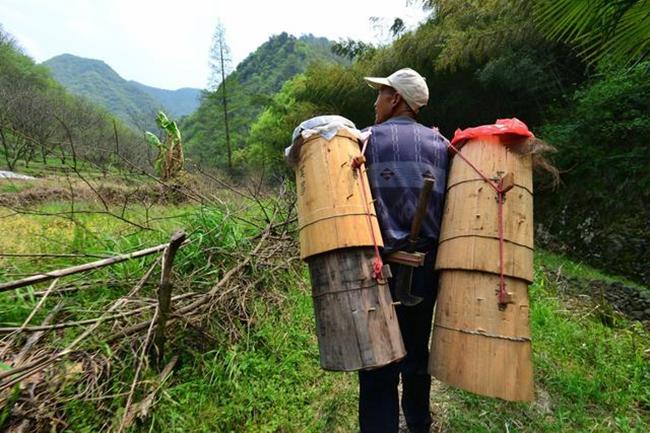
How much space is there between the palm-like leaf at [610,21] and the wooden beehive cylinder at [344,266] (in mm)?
1022

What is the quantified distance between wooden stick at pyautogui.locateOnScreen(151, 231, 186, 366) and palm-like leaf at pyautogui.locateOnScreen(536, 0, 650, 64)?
194 cm

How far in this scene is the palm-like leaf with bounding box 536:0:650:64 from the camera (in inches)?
55.2

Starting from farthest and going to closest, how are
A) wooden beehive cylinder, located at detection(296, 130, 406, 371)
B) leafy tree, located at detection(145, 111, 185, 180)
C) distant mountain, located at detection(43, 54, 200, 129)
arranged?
distant mountain, located at detection(43, 54, 200, 129) → leafy tree, located at detection(145, 111, 185, 180) → wooden beehive cylinder, located at detection(296, 130, 406, 371)

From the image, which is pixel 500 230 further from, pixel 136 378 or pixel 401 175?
pixel 136 378

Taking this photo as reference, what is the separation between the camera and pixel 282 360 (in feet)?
9.38

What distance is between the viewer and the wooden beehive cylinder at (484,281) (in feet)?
5.05

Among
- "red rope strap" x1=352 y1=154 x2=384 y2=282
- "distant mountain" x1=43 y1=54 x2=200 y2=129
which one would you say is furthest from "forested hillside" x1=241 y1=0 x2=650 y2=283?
"distant mountain" x1=43 y1=54 x2=200 y2=129

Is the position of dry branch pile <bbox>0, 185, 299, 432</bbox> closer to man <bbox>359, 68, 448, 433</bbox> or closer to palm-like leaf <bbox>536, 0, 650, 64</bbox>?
man <bbox>359, 68, 448, 433</bbox>

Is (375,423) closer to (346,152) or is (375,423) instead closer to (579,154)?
(346,152)

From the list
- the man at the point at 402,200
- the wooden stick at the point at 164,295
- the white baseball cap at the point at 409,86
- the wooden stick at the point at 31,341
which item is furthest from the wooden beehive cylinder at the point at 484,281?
the wooden stick at the point at 31,341

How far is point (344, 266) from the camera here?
1567mm

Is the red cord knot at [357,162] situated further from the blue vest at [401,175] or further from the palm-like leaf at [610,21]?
the palm-like leaf at [610,21]

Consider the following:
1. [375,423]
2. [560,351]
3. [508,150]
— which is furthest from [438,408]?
[508,150]

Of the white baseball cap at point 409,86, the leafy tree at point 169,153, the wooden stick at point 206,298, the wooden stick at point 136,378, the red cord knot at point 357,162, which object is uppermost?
the leafy tree at point 169,153
